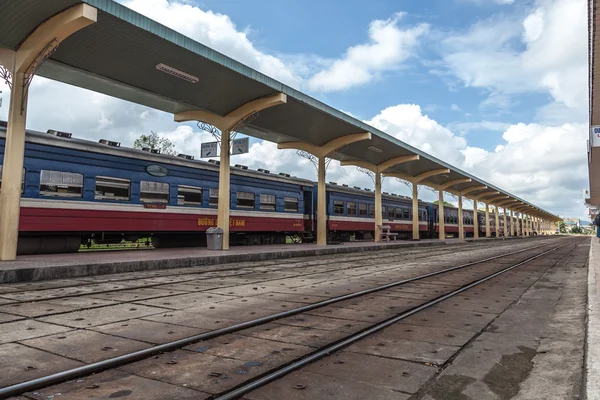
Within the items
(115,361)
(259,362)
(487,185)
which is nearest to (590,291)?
(259,362)

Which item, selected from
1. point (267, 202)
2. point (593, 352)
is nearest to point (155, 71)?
point (267, 202)

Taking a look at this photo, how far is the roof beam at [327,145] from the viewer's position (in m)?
20.5

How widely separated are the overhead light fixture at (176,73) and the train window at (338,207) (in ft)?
41.9

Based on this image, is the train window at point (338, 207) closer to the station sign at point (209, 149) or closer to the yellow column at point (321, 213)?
the yellow column at point (321, 213)

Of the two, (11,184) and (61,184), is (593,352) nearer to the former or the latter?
(11,184)

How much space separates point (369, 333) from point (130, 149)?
39.2 feet

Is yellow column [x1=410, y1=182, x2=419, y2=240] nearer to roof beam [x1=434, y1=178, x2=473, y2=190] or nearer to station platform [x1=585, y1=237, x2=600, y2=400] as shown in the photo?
roof beam [x1=434, y1=178, x2=473, y2=190]

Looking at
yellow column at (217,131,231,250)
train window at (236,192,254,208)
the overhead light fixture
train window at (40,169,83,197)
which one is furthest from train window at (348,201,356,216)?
train window at (40,169,83,197)

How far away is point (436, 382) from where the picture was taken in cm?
315

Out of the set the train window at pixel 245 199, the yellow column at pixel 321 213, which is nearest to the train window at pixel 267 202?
the train window at pixel 245 199

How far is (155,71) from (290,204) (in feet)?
33.5

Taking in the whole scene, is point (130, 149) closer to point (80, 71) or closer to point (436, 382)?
point (80, 71)

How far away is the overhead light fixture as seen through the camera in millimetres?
12378

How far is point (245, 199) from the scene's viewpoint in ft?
60.2
